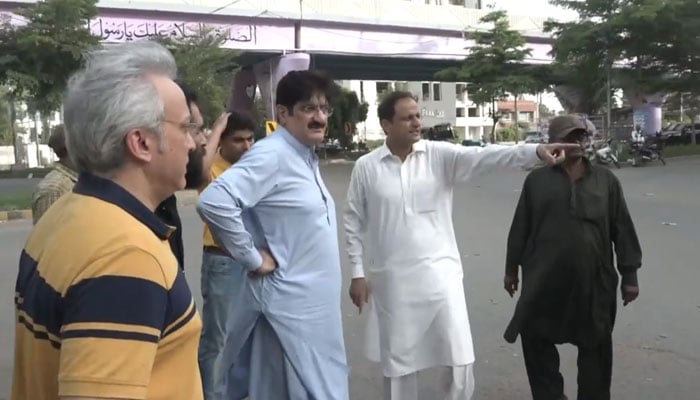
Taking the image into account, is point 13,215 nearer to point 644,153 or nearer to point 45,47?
point 45,47

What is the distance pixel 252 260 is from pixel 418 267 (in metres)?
1.11

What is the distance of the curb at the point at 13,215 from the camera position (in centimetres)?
1384

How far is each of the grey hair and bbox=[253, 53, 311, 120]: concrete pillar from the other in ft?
77.1

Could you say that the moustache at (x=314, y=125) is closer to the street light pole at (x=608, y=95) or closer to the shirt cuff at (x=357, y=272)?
the shirt cuff at (x=357, y=272)

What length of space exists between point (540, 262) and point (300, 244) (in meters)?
1.58

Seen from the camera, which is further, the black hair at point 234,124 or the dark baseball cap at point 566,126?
the black hair at point 234,124

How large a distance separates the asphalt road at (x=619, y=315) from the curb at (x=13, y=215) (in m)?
1.44

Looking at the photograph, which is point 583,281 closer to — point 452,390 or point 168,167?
point 452,390

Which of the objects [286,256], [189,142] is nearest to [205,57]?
[286,256]

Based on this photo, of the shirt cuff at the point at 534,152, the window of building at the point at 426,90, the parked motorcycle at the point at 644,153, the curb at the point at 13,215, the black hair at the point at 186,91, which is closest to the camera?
the black hair at the point at 186,91

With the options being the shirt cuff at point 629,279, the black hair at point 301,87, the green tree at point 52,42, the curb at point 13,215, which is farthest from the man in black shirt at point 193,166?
the green tree at point 52,42

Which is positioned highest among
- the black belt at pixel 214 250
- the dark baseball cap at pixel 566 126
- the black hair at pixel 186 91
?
the black hair at pixel 186 91

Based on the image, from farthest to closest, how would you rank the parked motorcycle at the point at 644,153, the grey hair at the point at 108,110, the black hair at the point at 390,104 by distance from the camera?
1. the parked motorcycle at the point at 644,153
2. the black hair at the point at 390,104
3. the grey hair at the point at 108,110

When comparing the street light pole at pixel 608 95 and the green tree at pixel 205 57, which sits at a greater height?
the green tree at pixel 205 57
